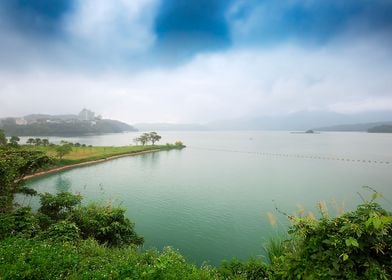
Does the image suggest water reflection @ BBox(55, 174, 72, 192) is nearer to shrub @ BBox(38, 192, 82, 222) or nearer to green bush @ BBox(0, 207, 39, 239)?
shrub @ BBox(38, 192, 82, 222)

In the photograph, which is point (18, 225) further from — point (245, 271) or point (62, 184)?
point (62, 184)

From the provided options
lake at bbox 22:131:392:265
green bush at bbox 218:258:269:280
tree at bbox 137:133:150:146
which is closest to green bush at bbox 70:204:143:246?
lake at bbox 22:131:392:265

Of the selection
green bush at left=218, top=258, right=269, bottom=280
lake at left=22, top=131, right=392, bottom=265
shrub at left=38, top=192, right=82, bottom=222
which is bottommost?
lake at left=22, top=131, right=392, bottom=265

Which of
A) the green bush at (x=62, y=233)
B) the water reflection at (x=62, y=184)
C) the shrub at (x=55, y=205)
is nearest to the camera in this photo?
the green bush at (x=62, y=233)

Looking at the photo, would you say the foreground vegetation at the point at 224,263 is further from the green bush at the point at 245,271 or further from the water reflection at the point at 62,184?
the water reflection at the point at 62,184

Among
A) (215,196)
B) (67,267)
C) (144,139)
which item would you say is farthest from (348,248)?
(144,139)

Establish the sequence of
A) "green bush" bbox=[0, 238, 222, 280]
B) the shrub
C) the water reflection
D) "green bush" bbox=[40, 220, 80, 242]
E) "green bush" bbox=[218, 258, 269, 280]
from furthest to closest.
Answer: the water reflection, the shrub, "green bush" bbox=[40, 220, 80, 242], "green bush" bbox=[218, 258, 269, 280], "green bush" bbox=[0, 238, 222, 280]

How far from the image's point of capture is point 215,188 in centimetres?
2689

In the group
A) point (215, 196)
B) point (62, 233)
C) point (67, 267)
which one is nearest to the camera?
point (67, 267)

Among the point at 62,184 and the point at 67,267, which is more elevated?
the point at 67,267

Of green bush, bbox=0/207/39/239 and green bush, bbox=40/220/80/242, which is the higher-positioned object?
green bush, bbox=0/207/39/239

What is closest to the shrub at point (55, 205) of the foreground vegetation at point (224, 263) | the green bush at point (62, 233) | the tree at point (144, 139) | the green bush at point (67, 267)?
the foreground vegetation at point (224, 263)

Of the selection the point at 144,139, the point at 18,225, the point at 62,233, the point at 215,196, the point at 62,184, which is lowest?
the point at 215,196

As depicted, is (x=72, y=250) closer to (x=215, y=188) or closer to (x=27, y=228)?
(x=27, y=228)
